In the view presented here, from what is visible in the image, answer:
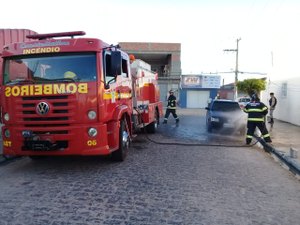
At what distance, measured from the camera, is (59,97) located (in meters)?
6.50

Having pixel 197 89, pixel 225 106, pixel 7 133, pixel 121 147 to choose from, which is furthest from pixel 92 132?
pixel 197 89

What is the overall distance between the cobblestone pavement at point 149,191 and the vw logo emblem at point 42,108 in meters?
1.33

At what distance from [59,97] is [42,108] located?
0.41 meters

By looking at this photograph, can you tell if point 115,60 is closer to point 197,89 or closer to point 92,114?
point 92,114

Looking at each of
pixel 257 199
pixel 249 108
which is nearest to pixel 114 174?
pixel 257 199

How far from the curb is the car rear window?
11.8 ft

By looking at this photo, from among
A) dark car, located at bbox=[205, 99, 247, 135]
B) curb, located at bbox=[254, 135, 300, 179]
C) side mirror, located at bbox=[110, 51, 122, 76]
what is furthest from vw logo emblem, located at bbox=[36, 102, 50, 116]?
dark car, located at bbox=[205, 99, 247, 135]

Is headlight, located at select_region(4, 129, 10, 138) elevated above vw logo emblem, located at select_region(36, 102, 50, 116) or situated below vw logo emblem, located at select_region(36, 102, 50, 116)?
below

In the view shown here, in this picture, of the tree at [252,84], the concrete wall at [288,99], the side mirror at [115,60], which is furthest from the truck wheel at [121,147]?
the tree at [252,84]

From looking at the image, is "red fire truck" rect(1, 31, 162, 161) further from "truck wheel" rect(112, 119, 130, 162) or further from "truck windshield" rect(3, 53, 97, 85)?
"truck wheel" rect(112, 119, 130, 162)

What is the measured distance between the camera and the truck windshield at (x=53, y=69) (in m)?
6.63

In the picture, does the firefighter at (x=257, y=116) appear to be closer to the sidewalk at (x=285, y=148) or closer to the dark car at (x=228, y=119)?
the sidewalk at (x=285, y=148)

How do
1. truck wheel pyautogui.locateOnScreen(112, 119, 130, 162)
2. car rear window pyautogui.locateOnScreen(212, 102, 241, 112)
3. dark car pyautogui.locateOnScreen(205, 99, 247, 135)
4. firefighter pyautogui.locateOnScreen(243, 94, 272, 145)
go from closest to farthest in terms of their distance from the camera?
1. truck wheel pyautogui.locateOnScreen(112, 119, 130, 162)
2. firefighter pyautogui.locateOnScreen(243, 94, 272, 145)
3. dark car pyautogui.locateOnScreen(205, 99, 247, 135)
4. car rear window pyautogui.locateOnScreen(212, 102, 241, 112)

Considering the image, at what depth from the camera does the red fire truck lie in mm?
6512
